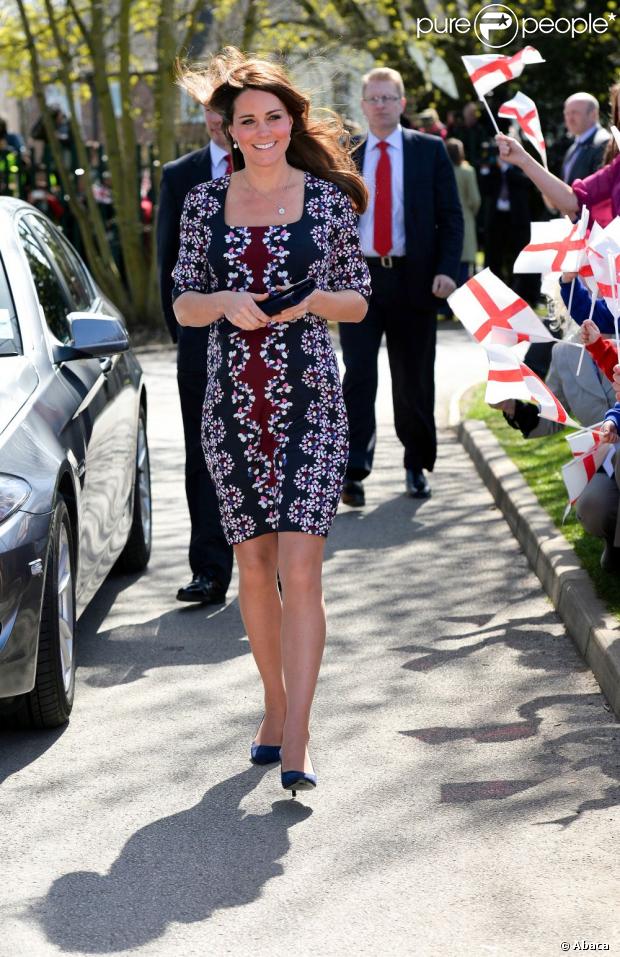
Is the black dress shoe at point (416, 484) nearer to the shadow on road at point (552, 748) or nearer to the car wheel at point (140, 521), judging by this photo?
the car wheel at point (140, 521)

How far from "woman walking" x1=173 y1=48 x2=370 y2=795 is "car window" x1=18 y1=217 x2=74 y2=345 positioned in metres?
1.55

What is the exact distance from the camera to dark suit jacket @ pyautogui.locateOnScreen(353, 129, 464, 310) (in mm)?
8750

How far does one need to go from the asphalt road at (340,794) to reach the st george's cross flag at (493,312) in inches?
48.8

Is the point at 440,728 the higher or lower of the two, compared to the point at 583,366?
lower

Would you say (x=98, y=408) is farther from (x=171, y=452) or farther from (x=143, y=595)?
(x=171, y=452)

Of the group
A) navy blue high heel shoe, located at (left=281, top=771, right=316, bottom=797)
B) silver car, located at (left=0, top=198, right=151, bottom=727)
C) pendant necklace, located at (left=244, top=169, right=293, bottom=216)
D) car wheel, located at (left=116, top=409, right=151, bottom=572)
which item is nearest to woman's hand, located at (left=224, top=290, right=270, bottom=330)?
pendant necklace, located at (left=244, top=169, right=293, bottom=216)

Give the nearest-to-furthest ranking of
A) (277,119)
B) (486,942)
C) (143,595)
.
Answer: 1. (486,942)
2. (277,119)
3. (143,595)

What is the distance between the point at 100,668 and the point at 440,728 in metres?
1.47

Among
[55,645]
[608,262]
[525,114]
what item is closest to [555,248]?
[608,262]

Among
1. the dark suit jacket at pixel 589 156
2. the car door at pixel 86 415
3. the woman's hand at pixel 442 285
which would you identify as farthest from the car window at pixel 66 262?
the dark suit jacket at pixel 589 156

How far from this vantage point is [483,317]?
5703 millimetres

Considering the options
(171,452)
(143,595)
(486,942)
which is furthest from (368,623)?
(171,452)

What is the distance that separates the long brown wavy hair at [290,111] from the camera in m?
4.61

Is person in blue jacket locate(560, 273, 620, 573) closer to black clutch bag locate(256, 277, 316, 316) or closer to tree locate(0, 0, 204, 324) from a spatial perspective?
black clutch bag locate(256, 277, 316, 316)
